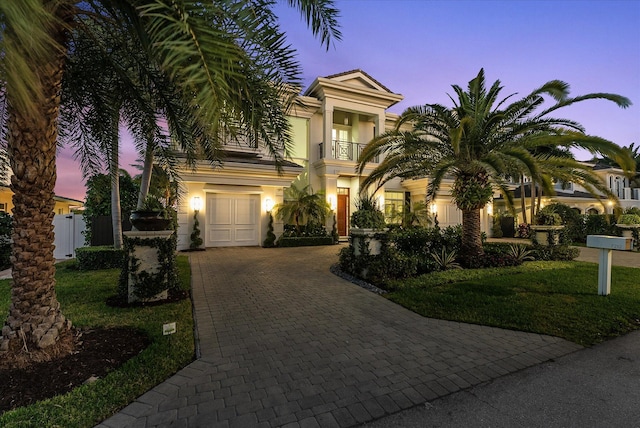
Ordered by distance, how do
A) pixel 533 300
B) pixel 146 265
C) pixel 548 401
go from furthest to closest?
1. pixel 533 300
2. pixel 146 265
3. pixel 548 401

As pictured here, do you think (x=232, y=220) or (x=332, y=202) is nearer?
(x=232, y=220)

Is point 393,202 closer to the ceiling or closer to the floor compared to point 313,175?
closer to the floor

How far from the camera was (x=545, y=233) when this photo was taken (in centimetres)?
1085

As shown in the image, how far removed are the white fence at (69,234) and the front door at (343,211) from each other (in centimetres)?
1167

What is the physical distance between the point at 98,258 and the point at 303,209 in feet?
25.9

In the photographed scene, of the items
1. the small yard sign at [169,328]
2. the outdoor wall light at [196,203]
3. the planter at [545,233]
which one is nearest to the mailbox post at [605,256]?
the planter at [545,233]

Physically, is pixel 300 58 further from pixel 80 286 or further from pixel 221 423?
pixel 80 286

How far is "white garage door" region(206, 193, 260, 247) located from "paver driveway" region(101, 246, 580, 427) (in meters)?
7.45

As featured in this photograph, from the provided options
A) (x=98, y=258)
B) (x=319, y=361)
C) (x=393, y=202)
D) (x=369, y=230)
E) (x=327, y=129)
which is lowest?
(x=319, y=361)

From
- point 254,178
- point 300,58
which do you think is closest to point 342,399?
point 300,58

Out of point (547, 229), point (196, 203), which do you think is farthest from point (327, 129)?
point (547, 229)

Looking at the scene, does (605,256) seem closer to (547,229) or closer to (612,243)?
(612,243)

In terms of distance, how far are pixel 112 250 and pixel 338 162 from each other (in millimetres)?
10483

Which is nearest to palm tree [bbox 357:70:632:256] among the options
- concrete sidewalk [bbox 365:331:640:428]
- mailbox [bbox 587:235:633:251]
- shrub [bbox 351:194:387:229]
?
shrub [bbox 351:194:387:229]
